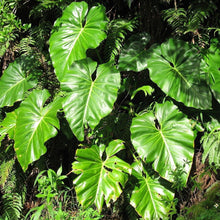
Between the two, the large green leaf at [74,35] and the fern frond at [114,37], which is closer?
the large green leaf at [74,35]

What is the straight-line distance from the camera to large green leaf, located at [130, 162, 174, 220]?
223 cm

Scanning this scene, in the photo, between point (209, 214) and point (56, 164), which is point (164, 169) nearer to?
point (209, 214)

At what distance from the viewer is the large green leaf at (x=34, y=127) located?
2.36 metres

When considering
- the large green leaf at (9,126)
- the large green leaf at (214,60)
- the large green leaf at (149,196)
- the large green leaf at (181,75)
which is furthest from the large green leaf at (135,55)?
the large green leaf at (9,126)

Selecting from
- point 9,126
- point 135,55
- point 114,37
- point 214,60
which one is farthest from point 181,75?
point 9,126

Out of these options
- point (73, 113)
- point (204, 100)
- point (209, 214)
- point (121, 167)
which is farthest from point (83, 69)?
point (209, 214)

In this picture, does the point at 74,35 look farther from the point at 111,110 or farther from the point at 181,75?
the point at 181,75

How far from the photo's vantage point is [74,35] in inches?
106

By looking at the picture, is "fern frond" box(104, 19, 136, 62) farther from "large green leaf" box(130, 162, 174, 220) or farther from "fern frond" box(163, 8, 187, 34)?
"large green leaf" box(130, 162, 174, 220)

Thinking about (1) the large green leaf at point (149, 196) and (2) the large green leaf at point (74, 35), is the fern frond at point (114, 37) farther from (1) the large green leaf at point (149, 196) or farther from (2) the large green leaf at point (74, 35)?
(1) the large green leaf at point (149, 196)

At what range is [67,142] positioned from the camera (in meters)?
3.22

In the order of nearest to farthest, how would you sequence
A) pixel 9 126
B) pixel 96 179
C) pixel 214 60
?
1. pixel 96 179
2. pixel 214 60
3. pixel 9 126

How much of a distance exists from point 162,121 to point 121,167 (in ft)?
1.76

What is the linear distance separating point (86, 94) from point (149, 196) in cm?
103
